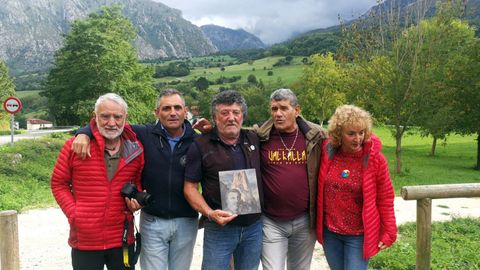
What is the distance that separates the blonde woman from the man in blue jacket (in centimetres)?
135

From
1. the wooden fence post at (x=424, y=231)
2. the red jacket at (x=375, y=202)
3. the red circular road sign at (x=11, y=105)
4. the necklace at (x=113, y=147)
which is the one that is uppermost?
the red circular road sign at (x=11, y=105)

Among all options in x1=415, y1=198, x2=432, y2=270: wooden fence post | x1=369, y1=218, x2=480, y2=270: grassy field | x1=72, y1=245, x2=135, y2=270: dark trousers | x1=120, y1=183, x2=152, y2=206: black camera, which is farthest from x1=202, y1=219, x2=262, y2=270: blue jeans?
x1=369, y1=218, x2=480, y2=270: grassy field

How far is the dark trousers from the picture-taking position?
3.69 metres

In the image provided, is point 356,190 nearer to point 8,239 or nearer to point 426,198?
point 426,198

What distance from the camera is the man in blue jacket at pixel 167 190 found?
3.86m

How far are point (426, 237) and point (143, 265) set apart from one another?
3.22m

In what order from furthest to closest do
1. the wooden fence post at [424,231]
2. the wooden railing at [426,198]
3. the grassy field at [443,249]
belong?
the grassy field at [443,249], the wooden fence post at [424,231], the wooden railing at [426,198]

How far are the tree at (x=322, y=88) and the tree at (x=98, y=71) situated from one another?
17.3 meters

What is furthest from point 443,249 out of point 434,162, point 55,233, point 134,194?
point 434,162

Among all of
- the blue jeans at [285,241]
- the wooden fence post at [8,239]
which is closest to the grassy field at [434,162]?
the blue jeans at [285,241]

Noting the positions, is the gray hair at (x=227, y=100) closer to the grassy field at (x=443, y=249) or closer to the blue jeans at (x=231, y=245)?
the blue jeans at (x=231, y=245)

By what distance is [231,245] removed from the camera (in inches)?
150

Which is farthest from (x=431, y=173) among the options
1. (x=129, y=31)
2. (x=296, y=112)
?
(x=129, y=31)

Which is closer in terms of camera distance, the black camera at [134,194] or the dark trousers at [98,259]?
the black camera at [134,194]
